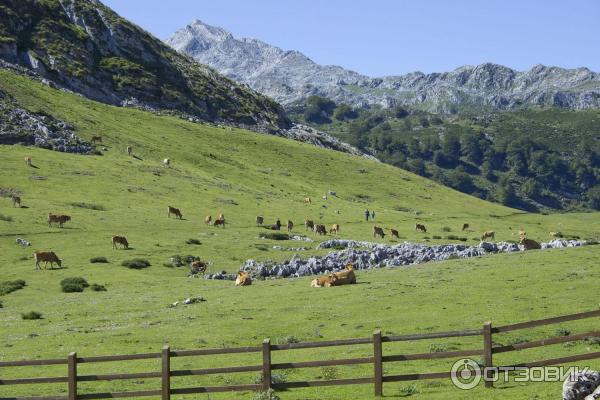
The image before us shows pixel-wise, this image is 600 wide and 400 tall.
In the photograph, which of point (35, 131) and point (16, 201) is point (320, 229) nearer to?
point (16, 201)

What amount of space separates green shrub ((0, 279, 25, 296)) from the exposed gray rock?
4188 centimetres

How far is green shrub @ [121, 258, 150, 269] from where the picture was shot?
61.6 m

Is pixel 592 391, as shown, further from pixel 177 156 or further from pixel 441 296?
pixel 177 156

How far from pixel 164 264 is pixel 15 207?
26499 millimetres

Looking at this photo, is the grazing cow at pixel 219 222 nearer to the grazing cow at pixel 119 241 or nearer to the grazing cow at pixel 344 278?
the grazing cow at pixel 119 241

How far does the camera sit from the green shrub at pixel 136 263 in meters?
61.6

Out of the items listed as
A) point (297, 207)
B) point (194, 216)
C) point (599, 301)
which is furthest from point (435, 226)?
point (599, 301)

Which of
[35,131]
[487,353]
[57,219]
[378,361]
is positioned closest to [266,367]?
[378,361]

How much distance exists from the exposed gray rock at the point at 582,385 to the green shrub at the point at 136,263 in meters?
48.9

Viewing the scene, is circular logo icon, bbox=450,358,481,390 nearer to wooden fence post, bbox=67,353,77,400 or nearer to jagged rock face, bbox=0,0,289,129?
wooden fence post, bbox=67,353,77,400

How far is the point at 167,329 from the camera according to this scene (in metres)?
35.7

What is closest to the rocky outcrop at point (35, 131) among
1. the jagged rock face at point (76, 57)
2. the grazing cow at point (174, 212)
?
the grazing cow at point (174, 212)

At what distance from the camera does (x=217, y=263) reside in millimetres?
65125

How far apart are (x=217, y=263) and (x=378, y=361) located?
45.8 meters
